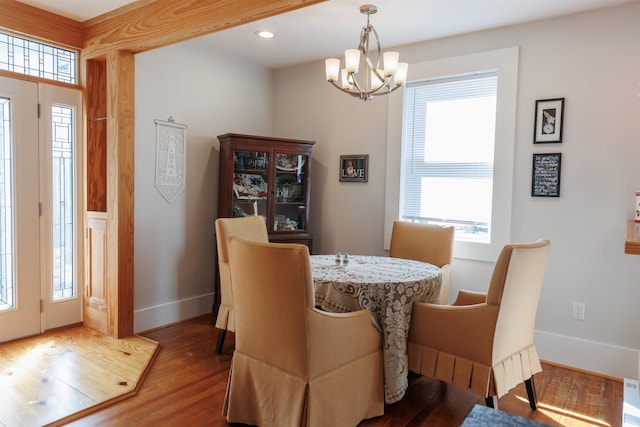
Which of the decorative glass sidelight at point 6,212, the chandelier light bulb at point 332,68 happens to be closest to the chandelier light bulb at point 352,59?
the chandelier light bulb at point 332,68

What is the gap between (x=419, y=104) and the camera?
3746 millimetres

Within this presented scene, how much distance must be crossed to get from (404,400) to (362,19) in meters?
2.69

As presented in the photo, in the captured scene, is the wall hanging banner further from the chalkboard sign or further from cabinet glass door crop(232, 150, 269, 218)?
the chalkboard sign

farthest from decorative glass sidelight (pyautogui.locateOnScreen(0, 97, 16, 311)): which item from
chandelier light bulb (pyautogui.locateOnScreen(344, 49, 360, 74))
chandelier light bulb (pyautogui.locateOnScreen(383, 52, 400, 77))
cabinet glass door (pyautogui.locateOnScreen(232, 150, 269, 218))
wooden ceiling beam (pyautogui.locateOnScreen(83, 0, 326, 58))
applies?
chandelier light bulb (pyautogui.locateOnScreen(383, 52, 400, 77))

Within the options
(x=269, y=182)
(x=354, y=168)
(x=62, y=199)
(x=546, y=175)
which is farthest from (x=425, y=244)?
(x=62, y=199)

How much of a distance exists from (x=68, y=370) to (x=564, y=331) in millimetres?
3434

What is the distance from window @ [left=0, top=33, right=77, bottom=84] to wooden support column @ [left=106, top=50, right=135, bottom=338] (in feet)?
1.48

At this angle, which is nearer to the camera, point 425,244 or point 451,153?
point 425,244

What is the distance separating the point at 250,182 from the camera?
3996 mm

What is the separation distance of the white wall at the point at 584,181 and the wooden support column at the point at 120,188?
260cm

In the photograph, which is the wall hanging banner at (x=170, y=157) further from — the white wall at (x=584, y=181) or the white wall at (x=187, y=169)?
the white wall at (x=584, y=181)

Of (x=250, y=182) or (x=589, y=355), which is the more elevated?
(x=250, y=182)

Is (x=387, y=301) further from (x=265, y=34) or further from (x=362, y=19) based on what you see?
(x=265, y=34)

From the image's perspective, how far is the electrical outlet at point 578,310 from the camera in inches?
119
